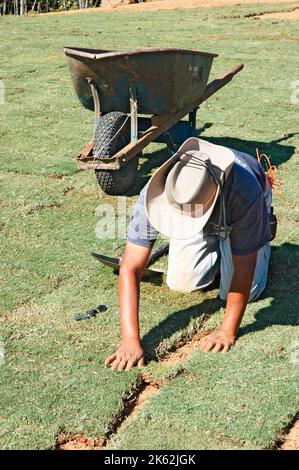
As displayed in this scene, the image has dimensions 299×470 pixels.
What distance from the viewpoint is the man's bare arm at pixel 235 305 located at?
3941 mm

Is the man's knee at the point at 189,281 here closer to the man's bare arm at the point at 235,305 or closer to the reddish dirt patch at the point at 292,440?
the man's bare arm at the point at 235,305

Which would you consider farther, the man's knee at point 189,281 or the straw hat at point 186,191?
the man's knee at point 189,281

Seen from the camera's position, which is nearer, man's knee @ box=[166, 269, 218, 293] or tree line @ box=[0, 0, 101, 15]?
man's knee @ box=[166, 269, 218, 293]

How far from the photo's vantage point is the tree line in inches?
961

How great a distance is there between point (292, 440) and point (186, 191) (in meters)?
1.25

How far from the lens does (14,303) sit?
4594mm

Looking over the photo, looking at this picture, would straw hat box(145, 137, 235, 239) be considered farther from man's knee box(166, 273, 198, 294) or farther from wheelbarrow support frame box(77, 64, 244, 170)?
wheelbarrow support frame box(77, 64, 244, 170)

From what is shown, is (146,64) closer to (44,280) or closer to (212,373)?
(44,280)

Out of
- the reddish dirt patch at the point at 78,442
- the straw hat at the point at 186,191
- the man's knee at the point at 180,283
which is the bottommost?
the reddish dirt patch at the point at 78,442

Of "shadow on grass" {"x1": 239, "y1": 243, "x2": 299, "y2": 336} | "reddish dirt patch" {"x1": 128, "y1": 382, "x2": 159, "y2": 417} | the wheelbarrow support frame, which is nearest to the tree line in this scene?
the wheelbarrow support frame

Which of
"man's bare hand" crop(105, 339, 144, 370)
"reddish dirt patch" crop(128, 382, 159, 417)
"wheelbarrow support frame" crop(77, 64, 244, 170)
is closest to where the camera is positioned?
"reddish dirt patch" crop(128, 382, 159, 417)

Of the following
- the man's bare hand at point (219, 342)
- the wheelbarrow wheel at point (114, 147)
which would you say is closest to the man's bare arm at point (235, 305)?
the man's bare hand at point (219, 342)

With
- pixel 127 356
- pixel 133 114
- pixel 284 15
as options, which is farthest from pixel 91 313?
pixel 284 15

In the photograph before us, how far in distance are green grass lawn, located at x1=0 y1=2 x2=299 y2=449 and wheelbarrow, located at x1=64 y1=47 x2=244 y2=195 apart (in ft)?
1.29
